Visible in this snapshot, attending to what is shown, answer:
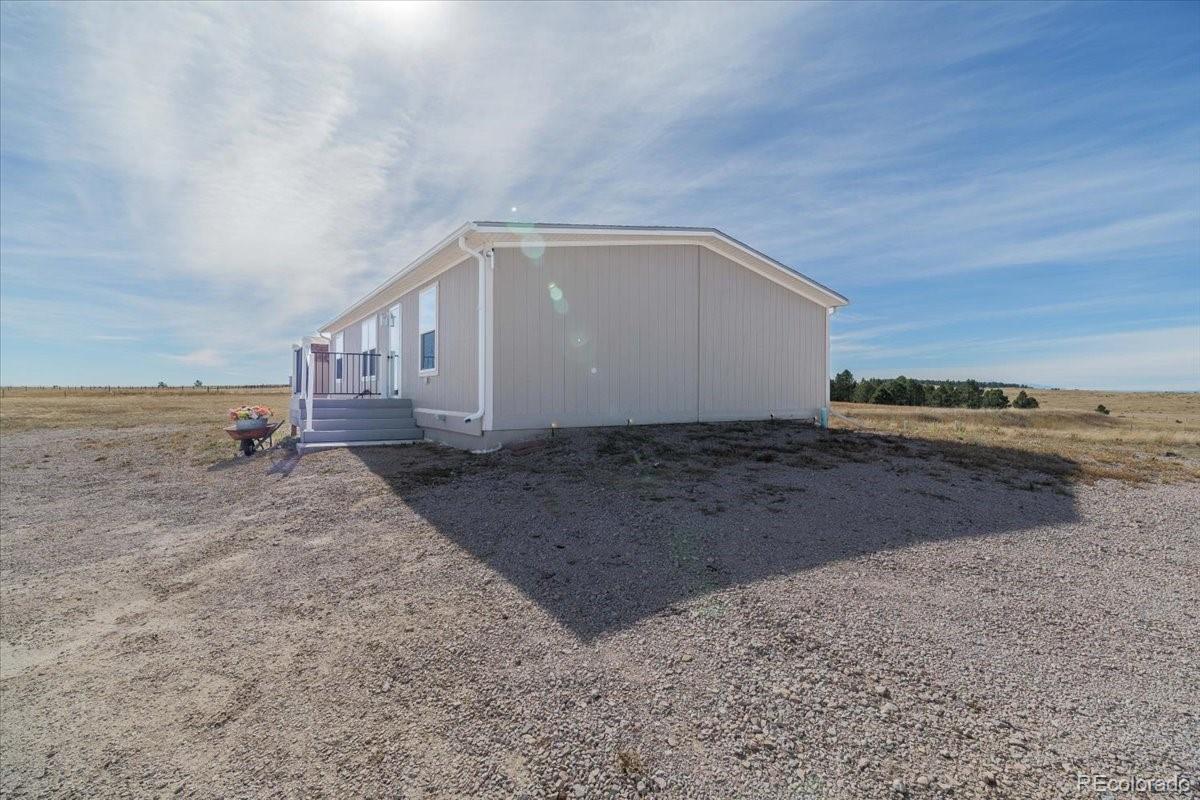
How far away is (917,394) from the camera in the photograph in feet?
117

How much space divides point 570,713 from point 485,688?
50 centimetres

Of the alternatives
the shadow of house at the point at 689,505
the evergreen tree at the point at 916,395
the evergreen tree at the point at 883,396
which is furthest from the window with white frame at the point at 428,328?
the evergreen tree at the point at 916,395

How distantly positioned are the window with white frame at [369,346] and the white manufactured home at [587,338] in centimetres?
263

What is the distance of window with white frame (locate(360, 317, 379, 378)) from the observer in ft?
47.2

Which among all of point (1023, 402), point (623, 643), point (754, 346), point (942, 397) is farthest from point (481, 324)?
point (1023, 402)

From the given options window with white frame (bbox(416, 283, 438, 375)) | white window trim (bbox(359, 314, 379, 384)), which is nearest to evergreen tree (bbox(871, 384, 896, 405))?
white window trim (bbox(359, 314, 379, 384))

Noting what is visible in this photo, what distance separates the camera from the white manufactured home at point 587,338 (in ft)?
27.4

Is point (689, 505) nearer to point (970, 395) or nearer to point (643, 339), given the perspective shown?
point (643, 339)

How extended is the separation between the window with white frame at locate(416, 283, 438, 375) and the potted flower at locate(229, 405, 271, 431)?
3.20m

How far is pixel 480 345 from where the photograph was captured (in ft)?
27.2

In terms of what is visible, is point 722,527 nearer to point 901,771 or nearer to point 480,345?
point 901,771

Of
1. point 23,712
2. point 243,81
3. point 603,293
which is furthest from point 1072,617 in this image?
point 243,81

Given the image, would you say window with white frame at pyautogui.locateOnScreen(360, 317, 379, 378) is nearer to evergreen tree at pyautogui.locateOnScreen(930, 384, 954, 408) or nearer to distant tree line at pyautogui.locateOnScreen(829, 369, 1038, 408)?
distant tree line at pyautogui.locateOnScreen(829, 369, 1038, 408)

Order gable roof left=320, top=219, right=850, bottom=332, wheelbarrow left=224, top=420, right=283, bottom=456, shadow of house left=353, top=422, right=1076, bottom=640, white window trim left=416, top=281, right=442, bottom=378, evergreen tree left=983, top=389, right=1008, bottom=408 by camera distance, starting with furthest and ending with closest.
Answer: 1. evergreen tree left=983, top=389, right=1008, bottom=408
2. wheelbarrow left=224, top=420, right=283, bottom=456
3. white window trim left=416, top=281, right=442, bottom=378
4. gable roof left=320, top=219, right=850, bottom=332
5. shadow of house left=353, top=422, right=1076, bottom=640
